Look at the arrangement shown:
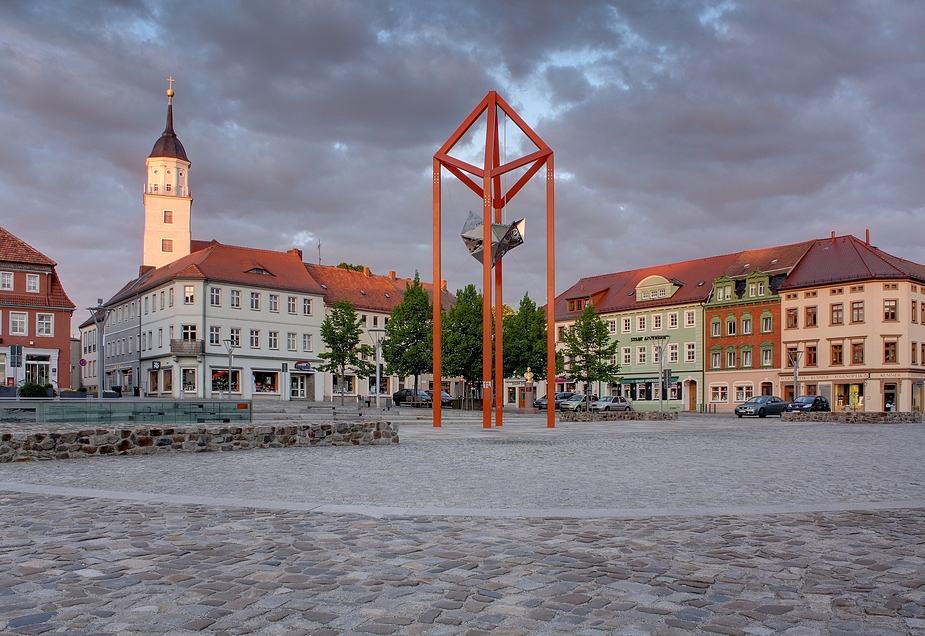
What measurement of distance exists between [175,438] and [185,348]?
5001cm

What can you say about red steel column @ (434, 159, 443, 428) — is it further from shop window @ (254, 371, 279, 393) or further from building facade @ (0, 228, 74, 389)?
shop window @ (254, 371, 279, 393)

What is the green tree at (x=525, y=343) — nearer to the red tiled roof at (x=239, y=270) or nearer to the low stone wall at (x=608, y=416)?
the low stone wall at (x=608, y=416)

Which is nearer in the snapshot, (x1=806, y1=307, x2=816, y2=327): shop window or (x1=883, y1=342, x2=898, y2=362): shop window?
(x1=883, y1=342, x2=898, y2=362): shop window

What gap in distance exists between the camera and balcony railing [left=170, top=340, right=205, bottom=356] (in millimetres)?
65500

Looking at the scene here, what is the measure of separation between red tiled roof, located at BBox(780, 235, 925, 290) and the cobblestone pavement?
53087 millimetres

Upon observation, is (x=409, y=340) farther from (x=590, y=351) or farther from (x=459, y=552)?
(x=459, y=552)

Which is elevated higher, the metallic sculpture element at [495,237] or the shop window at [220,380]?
the metallic sculpture element at [495,237]

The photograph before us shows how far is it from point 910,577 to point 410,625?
376 centimetres

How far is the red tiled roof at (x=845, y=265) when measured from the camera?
61.9 m

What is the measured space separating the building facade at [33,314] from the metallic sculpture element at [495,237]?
40568 mm

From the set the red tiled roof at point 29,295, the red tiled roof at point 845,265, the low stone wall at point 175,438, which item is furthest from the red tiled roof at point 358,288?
the low stone wall at point 175,438

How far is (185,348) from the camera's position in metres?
65.5

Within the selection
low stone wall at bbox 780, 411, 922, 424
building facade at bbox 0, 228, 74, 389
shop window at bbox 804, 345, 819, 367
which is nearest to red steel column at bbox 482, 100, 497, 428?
low stone wall at bbox 780, 411, 922, 424

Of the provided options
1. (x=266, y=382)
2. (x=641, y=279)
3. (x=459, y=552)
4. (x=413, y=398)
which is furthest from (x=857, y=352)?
(x=459, y=552)
